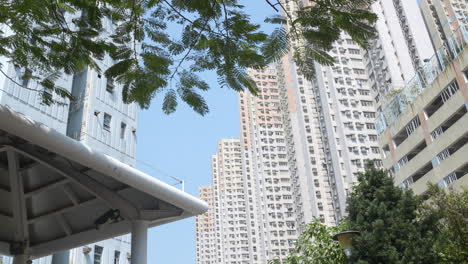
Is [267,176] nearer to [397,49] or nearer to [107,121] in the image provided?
[397,49]

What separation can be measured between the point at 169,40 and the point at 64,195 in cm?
1096

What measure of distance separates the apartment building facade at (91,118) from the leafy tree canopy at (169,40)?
17038 millimetres

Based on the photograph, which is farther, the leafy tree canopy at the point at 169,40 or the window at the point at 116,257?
the window at the point at 116,257

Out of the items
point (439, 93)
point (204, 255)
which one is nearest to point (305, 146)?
point (439, 93)

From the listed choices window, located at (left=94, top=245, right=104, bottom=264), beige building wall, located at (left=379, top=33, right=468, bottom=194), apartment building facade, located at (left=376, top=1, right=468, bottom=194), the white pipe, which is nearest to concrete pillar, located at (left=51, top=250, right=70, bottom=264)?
window, located at (left=94, top=245, right=104, bottom=264)

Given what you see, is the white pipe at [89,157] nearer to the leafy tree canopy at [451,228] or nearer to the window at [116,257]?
the leafy tree canopy at [451,228]

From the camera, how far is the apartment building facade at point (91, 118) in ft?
72.3

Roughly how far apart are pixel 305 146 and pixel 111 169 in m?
67.0

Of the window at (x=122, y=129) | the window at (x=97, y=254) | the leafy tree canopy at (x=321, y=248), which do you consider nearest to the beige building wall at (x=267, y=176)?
the window at (x=122, y=129)

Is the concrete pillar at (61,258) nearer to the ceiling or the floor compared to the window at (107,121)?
nearer to the floor

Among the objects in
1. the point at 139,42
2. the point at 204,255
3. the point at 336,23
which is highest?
the point at 204,255

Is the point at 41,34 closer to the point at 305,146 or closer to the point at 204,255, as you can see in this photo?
the point at 305,146

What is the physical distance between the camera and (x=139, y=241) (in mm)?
12859

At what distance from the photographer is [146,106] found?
5594 millimetres
